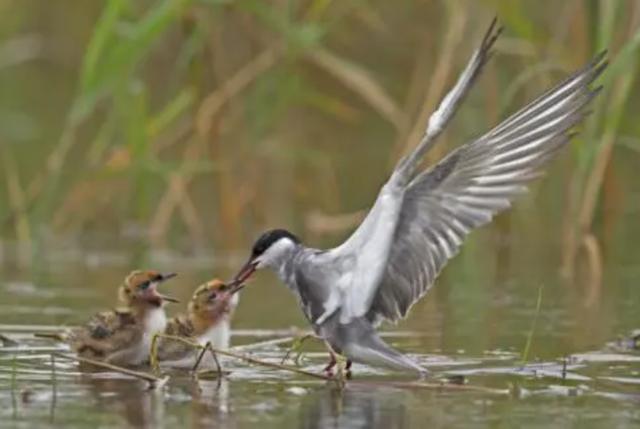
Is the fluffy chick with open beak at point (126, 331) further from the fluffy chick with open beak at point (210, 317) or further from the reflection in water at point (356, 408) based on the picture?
the reflection in water at point (356, 408)

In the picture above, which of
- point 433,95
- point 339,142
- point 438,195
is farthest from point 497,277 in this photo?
point 339,142

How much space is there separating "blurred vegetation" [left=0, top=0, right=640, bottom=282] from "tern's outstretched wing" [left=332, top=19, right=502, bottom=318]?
1896mm

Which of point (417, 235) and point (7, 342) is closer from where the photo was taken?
point (417, 235)

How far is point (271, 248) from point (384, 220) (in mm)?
572

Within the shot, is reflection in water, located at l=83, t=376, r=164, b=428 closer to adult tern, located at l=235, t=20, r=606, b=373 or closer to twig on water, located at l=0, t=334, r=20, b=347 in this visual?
adult tern, located at l=235, t=20, r=606, b=373

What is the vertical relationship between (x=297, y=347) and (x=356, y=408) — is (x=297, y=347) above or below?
above

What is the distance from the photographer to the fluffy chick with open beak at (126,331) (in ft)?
26.7

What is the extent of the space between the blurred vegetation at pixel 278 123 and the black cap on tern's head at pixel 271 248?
6.94 feet

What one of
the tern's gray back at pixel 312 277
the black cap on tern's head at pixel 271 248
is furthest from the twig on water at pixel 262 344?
the tern's gray back at pixel 312 277

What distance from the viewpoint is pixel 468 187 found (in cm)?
771

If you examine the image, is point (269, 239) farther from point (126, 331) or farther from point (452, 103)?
point (452, 103)

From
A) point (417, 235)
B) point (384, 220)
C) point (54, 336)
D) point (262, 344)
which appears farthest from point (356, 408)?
point (54, 336)

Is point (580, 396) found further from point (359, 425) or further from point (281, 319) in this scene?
point (281, 319)

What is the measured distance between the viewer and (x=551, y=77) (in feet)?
41.8
